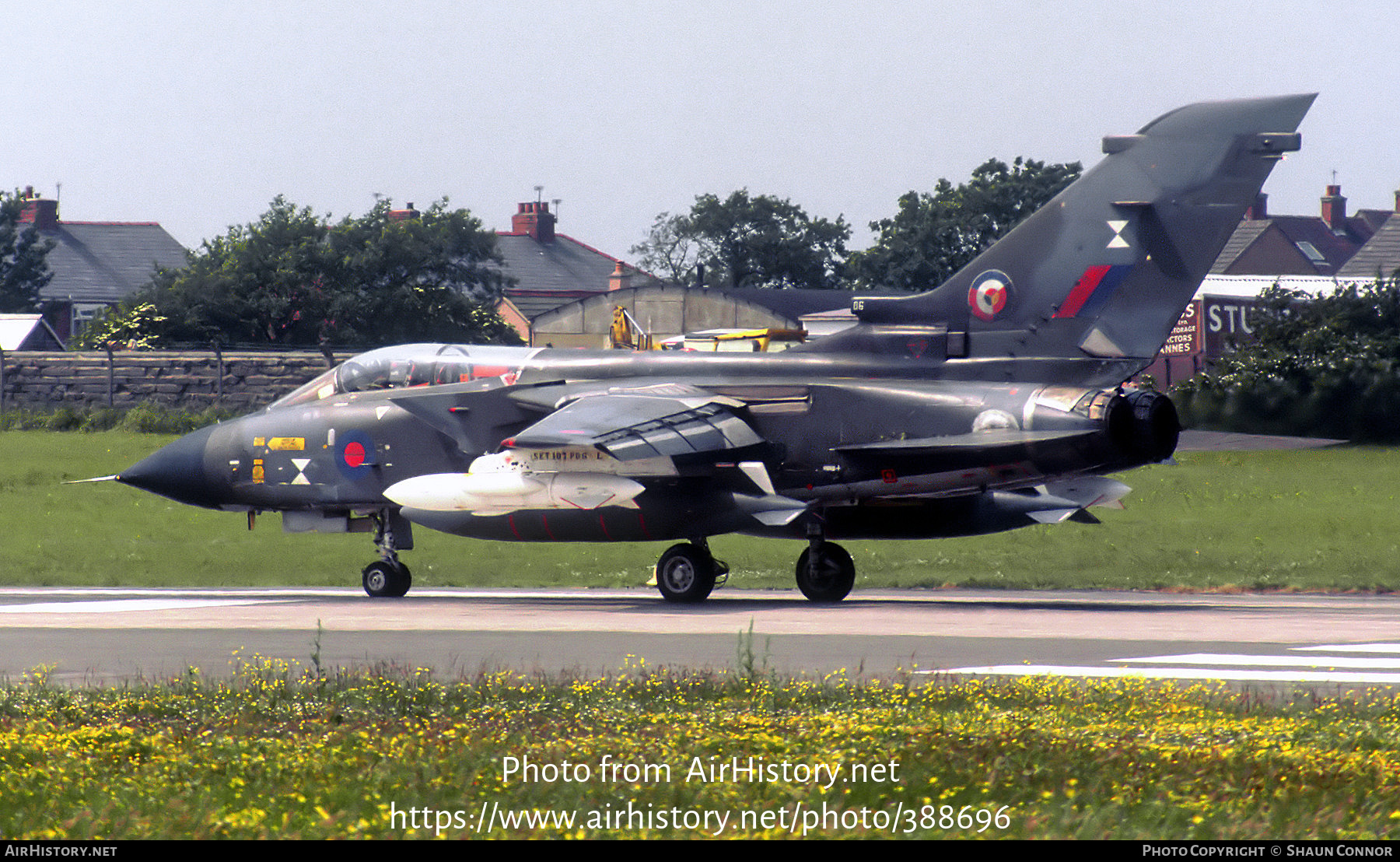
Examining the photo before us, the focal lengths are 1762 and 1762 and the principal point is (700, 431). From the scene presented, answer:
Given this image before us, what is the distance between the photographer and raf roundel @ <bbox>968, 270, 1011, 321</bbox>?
19.4 metres

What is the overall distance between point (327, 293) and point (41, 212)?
161 ft

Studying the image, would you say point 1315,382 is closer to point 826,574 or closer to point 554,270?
point 826,574

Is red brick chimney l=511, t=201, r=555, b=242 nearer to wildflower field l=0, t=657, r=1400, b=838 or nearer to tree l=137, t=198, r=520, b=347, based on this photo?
tree l=137, t=198, r=520, b=347

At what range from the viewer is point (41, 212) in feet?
357

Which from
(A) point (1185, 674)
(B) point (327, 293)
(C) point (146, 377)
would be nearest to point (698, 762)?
(A) point (1185, 674)

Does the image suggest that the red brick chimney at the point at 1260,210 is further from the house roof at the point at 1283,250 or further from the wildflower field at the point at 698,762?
the wildflower field at the point at 698,762

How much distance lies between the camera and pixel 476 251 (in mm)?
78438

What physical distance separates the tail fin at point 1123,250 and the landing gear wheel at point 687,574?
10.7ft

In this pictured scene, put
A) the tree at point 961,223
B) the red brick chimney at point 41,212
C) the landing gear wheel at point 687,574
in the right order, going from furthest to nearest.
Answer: the red brick chimney at point 41,212
the tree at point 961,223
the landing gear wheel at point 687,574

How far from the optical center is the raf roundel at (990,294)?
63.8 feet

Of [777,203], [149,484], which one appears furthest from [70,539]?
[777,203]

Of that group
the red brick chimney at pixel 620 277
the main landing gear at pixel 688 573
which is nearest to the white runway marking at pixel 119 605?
the main landing gear at pixel 688 573

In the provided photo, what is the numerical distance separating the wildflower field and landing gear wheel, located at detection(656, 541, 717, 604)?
8.91 meters

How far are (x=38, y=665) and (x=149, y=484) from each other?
31.0 ft
